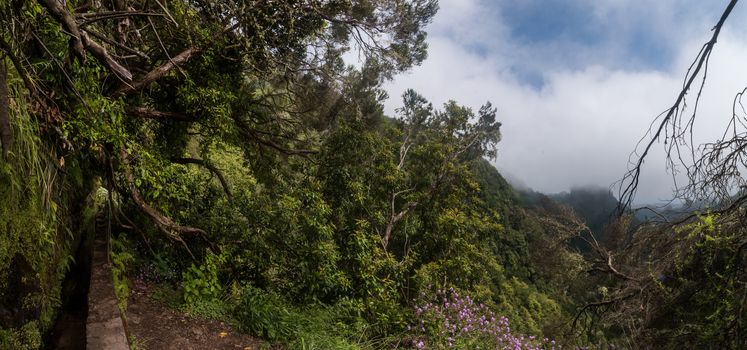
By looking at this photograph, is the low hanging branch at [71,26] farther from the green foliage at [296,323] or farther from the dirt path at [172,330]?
the green foliage at [296,323]

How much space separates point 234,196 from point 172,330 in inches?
99.2

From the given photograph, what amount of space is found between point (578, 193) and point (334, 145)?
174 ft

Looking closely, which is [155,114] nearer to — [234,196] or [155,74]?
[155,74]

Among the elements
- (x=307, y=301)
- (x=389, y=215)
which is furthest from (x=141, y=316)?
(x=389, y=215)

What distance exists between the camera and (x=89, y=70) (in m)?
3.61

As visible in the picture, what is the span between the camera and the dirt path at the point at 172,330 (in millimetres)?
4043

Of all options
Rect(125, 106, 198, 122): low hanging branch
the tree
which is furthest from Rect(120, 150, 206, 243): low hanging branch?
Rect(125, 106, 198, 122): low hanging branch

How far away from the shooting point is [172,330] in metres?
4.29

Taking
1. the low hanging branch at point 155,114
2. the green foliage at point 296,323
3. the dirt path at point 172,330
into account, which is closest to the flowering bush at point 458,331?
the green foliage at point 296,323

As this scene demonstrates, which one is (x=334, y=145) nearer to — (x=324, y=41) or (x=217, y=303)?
(x=324, y=41)

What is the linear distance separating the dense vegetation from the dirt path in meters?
0.19

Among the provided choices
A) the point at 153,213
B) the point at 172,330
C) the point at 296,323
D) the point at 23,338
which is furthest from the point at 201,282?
the point at 23,338

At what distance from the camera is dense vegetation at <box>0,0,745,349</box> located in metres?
2.94

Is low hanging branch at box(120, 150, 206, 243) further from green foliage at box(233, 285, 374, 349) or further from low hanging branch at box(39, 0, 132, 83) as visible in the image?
low hanging branch at box(39, 0, 132, 83)
